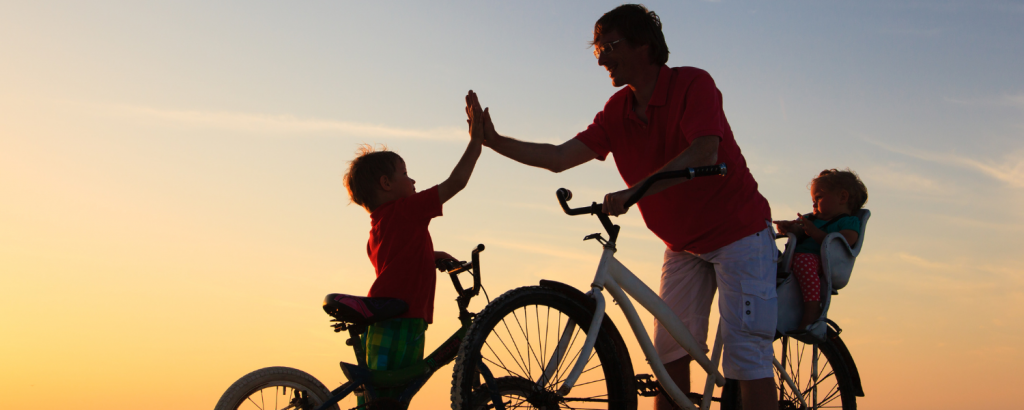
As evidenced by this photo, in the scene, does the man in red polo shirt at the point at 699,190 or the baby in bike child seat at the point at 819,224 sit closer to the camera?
the man in red polo shirt at the point at 699,190

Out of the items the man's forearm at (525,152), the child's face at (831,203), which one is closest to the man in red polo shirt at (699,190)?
the man's forearm at (525,152)

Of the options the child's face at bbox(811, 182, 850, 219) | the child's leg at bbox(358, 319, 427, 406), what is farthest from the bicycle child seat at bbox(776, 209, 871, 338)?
the child's leg at bbox(358, 319, 427, 406)

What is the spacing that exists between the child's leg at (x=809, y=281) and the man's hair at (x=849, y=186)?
21.0 inches

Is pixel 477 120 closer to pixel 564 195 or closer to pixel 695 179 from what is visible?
pixel 564 195

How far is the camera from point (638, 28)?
3602mm

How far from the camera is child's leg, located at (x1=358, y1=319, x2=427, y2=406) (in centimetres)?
377

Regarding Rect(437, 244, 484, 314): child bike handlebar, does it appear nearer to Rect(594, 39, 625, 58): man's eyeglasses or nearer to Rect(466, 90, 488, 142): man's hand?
Rect(466, 90, 488, 142): man's hand

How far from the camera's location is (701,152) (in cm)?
326

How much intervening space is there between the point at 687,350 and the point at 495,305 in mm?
1244

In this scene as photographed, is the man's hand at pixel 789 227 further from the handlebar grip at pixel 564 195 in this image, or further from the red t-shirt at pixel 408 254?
the red t-shirt at pixel 408 254

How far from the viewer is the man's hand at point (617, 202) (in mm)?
3041

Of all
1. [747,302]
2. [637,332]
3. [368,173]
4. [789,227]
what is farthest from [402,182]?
[789,227]

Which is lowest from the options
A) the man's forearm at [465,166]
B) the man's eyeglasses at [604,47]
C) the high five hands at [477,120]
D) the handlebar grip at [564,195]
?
the handlebar grip at [564,195]

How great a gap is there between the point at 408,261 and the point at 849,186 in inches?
96.6
